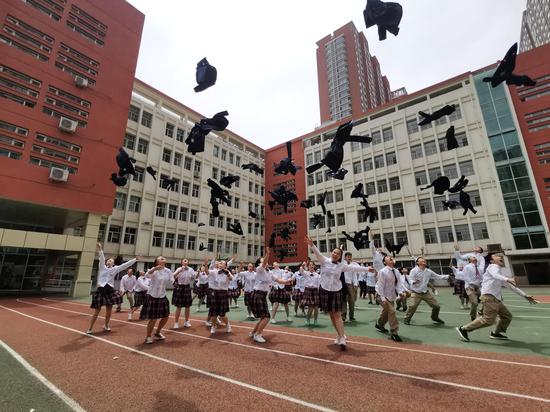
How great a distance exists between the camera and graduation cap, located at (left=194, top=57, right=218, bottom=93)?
8.54 meters

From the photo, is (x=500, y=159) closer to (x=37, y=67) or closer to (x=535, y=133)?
(x=535, y=133)

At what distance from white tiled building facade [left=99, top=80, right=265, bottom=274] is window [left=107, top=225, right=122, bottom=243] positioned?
9 centimetres

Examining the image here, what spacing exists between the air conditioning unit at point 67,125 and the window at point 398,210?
108 feet

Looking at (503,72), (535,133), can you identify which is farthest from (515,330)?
(535,133)

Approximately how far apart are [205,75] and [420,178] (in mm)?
30512

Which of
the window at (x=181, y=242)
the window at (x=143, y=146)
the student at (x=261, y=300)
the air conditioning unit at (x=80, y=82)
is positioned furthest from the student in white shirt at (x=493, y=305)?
the window at (x=143, y=146)

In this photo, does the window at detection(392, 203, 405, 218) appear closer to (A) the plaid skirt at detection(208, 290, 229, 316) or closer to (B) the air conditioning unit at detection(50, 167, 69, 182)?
(A) the plaid skirt at detection(208, 290, 229, 316)

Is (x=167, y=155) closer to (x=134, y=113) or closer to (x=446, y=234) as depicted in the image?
(x=134, y=113)

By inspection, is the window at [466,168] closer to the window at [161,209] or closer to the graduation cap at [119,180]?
the graduation cap at [119,180]

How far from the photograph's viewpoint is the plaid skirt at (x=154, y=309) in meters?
6.82

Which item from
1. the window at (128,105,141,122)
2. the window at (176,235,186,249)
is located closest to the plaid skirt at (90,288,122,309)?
the window at (176,235,186,249)

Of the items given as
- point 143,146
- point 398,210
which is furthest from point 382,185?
point 143,146

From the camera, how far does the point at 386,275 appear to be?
23.5 feet

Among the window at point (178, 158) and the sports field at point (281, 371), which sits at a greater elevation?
the window at point (178, 158)
